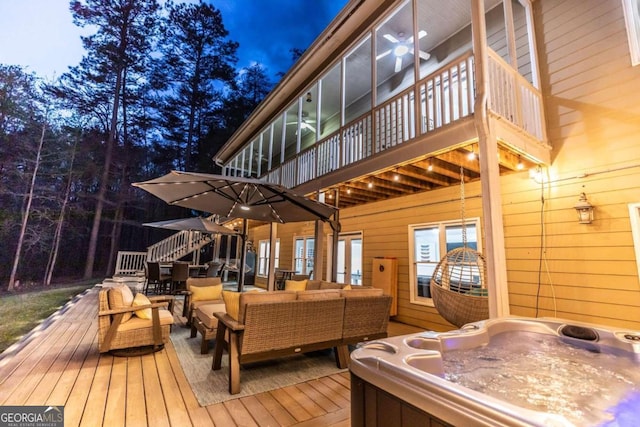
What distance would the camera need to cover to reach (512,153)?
3738 mm

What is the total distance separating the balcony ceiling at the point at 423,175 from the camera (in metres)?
3.89

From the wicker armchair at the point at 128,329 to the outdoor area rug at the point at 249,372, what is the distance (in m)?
0.39

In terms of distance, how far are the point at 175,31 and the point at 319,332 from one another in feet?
74.4

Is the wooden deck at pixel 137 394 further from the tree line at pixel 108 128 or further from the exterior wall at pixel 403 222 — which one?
the tree line at pixel 108 128

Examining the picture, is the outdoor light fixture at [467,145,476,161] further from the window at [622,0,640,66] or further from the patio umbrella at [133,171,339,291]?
the patio umbrella at [133,171,339,291]

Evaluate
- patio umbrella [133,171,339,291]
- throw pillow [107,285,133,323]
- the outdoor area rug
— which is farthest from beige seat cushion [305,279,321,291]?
throw pillow [107,285,133,323]

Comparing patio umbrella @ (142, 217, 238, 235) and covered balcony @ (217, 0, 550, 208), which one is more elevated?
covered balcony @ (217, 0, 550, 208)

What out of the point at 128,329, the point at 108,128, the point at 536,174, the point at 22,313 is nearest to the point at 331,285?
the point at 128,329

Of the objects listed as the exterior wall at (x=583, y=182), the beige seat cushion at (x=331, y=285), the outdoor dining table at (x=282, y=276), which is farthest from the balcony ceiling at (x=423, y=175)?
the outdoor dining table at (x=282, y=276)

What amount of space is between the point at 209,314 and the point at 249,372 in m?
0.98

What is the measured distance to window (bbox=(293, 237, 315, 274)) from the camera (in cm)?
939

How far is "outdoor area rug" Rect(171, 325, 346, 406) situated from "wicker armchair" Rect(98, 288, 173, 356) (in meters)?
0.39

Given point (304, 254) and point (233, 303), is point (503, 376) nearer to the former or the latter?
point (233, 303)

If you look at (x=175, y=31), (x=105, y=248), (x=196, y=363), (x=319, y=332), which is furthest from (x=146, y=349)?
(x=175, y=31)
